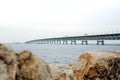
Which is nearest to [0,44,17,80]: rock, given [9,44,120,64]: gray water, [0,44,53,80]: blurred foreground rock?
[0,44,53,80]: blurred foreground rock

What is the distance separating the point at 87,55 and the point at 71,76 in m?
0.57

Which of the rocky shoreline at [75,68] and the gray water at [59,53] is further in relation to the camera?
the gray water at [59,53]

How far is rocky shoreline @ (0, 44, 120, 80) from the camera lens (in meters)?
4.56

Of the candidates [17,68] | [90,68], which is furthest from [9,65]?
[90,68]

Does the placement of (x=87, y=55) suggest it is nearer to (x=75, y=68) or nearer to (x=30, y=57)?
(x=75, y=68)

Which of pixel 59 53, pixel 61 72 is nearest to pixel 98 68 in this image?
pixel 61 72

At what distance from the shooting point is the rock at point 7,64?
4.16 metres

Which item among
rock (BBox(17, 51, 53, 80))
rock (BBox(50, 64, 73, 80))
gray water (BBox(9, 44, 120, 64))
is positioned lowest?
gray water (BBox(9, 44, 120, 64))

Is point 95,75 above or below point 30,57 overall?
below

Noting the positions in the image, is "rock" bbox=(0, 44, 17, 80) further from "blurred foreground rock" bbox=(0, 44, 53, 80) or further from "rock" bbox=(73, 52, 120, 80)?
"rock" bbox=(73, 52, 120, 80)

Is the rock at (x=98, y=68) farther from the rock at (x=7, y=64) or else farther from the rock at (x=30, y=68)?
the rock at (x=7, y=64)

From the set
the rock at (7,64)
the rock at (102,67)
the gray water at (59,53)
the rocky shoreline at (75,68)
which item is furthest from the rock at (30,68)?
the gray water at (59,53)

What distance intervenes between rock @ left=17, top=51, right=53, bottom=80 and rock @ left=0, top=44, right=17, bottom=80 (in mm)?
201

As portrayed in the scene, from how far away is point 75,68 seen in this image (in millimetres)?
7262
